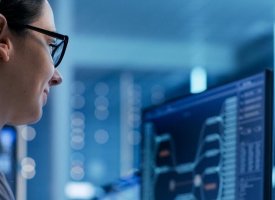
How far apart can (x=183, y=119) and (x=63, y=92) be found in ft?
6.97

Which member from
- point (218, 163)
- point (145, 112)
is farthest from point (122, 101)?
point (218, 163)

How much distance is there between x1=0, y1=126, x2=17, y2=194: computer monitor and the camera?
2137mm

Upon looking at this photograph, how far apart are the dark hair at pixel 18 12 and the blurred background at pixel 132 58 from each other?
2823 mm

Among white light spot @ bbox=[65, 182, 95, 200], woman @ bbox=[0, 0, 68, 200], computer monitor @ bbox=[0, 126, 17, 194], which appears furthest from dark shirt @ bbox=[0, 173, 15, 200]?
white light spot @ bbox=[65, 182, 95, 200]

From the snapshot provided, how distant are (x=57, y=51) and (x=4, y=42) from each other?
4.7 inches

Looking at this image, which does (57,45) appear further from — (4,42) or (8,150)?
(8,150)

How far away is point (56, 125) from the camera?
3.63 meters

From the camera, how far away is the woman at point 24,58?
1.12 m

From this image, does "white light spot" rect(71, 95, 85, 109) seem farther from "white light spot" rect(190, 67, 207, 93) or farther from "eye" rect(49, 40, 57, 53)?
"eye" rect(49, 40, 57, 53)

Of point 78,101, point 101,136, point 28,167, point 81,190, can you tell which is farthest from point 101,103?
point 28,167

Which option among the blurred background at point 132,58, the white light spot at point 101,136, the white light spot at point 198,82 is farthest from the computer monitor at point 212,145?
the white light spot at point 101,136

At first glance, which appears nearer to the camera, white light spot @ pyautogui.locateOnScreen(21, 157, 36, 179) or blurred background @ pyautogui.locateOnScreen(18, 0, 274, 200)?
white light spot @ pyautogui.locateOnScreen(21, 157, 36, 179)

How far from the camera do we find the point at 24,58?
1152mm

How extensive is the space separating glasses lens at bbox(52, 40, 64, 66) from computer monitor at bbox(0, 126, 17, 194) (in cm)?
96
